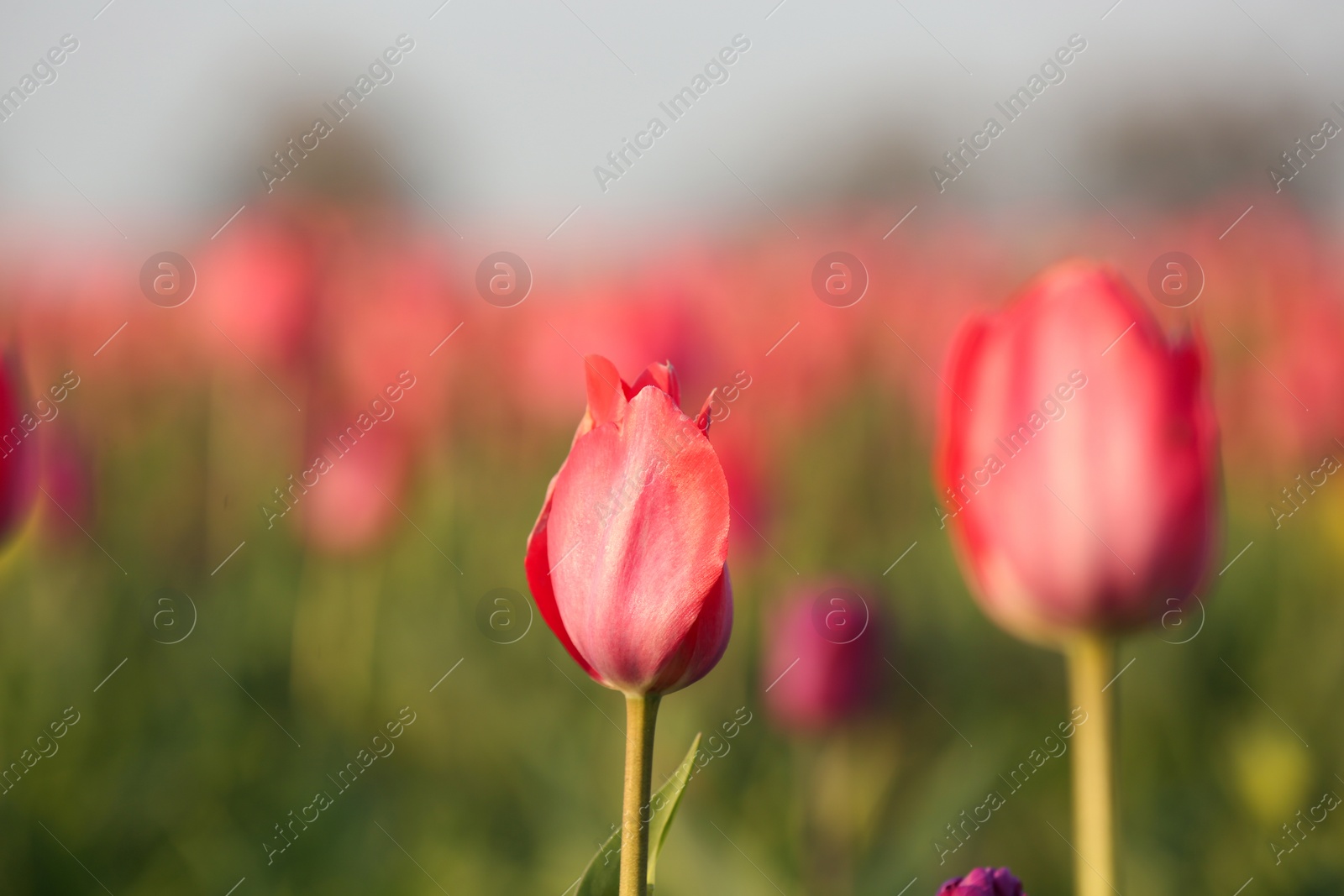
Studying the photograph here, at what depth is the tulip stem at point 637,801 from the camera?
1.32 feet

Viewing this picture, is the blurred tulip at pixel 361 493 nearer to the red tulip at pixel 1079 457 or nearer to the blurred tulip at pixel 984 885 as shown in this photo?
the red tulip at pixel 1079 457

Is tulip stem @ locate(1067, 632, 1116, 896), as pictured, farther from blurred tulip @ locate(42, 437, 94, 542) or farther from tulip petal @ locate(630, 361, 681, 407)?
blurred tulip @ locate(42, 437, 94, 542)

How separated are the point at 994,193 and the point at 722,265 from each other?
4997 mm

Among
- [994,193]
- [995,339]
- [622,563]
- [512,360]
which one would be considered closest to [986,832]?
[995,339]

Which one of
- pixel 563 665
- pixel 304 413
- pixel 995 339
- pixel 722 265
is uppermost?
pixel 304 413

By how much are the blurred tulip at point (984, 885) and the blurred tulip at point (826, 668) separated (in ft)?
3.91

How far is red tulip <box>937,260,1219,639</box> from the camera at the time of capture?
69 centimetres

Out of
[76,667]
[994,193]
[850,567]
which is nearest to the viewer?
[76,667]

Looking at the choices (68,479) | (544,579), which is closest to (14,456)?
(544,579)

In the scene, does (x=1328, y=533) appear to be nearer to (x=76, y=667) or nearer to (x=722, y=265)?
(x=722, y=265)

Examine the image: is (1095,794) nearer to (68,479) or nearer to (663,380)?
(663,380)

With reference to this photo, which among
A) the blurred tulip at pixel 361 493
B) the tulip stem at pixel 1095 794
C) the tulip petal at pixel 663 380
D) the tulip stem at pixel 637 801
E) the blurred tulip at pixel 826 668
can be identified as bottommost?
the blurred tulip at pixel 826 668

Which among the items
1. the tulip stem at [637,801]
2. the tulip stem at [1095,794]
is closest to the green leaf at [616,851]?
the tulip stem at [637,801]

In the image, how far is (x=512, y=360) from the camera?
327 cm
